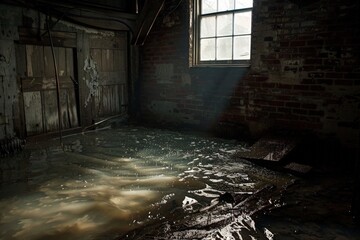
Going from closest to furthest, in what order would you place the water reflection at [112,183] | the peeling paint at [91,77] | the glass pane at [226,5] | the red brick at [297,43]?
the water reflection at [112,183], the red brick at [297,43], the glass pane at [226,5], the peeling paint at [91,77]

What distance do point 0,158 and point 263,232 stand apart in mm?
3492

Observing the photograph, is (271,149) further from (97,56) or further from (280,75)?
(97,56)

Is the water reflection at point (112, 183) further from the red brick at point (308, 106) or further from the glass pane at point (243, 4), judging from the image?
the glass pane at point (243, 4)

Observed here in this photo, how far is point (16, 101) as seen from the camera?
4.27 m

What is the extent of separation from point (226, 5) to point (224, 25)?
1.01 feet

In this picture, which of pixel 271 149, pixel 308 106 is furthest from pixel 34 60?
pixel 308 106

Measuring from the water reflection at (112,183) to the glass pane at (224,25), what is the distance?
1.77 meters

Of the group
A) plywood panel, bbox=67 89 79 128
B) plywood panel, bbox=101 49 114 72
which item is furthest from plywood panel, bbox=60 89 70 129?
plywood panel, bbox=101 49 114 72

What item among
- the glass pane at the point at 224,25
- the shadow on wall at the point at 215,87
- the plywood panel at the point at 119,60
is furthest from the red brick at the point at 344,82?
the plywood panel at the point at 119,60

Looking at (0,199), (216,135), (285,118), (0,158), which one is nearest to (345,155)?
(285,118)

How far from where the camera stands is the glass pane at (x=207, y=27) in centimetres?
498

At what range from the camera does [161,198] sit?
105 inches

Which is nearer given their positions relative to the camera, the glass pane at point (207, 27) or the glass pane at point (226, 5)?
the glass pane at point (226, 5)

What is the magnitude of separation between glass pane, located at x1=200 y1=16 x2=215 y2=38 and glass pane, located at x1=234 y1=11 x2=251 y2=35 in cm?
45
